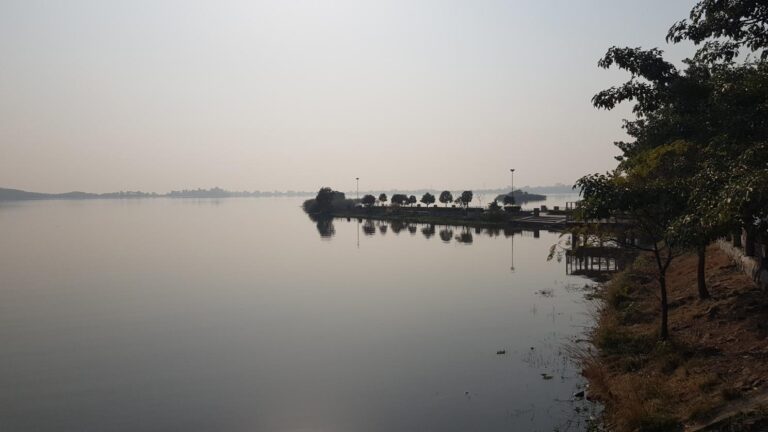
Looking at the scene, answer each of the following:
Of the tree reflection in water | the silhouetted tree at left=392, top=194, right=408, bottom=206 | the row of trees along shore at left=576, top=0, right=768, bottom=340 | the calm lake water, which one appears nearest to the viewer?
the row of trees along shore at left=576, top=0, right=768, bottom=340

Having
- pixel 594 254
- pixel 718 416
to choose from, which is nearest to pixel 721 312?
pixel 718 416

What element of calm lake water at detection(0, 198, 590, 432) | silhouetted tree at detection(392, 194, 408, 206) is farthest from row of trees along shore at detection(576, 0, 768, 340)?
silhouetted tree at detection(392, 194, 408, 206)

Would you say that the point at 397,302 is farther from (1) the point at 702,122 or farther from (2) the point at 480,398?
(1) the point at 702,122

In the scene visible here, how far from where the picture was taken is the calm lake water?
16.4 meters

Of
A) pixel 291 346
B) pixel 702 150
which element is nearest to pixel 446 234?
pixel 291 346

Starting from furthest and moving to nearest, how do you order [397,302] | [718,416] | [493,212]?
[493,212], [397,302], [718,416]

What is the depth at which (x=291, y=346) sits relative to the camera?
2364 centimetres

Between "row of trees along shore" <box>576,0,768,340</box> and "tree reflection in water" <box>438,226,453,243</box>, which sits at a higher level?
"row of trees along shore" <box>576,0,768,340</box>

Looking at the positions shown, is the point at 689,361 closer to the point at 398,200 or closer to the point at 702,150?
the point at 702,150

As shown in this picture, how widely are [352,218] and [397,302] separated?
104m

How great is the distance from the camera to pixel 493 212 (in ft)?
316

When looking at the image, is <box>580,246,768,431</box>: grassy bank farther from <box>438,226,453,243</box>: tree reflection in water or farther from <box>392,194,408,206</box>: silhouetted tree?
<box>392,194,408,206</box>: silhouetted tree

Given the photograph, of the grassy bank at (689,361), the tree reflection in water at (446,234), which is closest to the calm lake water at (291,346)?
the grassy bank at (689,361)

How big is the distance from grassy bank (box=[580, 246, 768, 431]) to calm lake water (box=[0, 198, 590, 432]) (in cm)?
161
